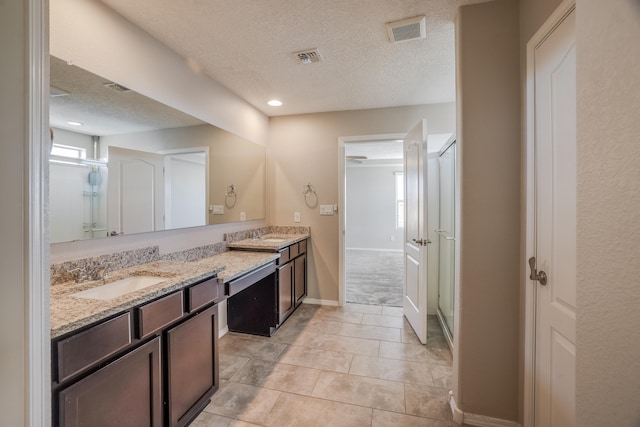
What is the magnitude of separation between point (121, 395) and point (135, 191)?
124cm

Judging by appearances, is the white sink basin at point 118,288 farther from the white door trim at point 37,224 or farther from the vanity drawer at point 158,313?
the white door trim at point 37,224

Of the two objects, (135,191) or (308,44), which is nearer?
(135,191)

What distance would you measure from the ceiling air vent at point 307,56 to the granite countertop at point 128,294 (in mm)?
Answer: 1690

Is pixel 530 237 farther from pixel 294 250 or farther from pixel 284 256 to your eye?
pixel 294 250

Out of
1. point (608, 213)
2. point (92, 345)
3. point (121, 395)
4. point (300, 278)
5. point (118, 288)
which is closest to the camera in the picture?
point (608, 213)

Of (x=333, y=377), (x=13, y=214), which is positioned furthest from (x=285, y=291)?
(x=13, y=214)

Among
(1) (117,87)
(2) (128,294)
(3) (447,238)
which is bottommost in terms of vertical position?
(2) (128,294)

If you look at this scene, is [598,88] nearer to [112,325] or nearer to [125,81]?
[112,325]

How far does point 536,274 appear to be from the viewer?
1388 millimetres

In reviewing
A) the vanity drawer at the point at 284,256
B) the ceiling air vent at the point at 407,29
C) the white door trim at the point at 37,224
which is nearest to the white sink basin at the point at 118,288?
the white door trim at the point at 37,224

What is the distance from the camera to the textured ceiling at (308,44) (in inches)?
64.6

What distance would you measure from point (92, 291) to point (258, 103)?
250cm

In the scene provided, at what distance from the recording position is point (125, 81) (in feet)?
5.65

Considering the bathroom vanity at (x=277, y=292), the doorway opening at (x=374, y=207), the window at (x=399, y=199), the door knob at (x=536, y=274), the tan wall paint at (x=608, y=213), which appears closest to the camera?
the tan wall paint at (x=608, y=213)
